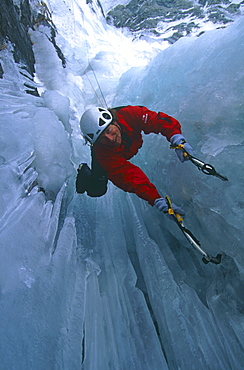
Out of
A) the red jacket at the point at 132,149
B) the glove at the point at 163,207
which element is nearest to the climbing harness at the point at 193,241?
the glove at the point at 163,207

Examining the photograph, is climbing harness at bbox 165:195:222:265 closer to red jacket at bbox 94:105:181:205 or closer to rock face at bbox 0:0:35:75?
red jacket at bbox 94:105:181:205

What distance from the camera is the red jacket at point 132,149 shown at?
1715 mm

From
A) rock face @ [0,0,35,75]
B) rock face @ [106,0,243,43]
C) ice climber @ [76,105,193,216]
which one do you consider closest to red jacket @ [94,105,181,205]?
ice climber @ [76,105,193,216]

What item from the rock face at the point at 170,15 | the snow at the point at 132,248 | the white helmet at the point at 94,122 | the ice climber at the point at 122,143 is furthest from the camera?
the rock face at the point at 170,15

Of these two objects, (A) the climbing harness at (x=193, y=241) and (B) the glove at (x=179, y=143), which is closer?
(A) the climbing harness at (x=193, y=241)

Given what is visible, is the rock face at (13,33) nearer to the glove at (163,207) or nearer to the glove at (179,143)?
the glove at (179,143)

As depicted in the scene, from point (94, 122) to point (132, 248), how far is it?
1145 millimetres

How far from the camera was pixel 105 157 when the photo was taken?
1890 mm

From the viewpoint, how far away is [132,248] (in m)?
1.93

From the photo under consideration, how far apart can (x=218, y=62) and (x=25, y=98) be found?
230 cm

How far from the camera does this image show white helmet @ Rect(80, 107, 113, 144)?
1.86m

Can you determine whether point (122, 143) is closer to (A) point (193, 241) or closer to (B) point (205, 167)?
(B) point (205, 167)

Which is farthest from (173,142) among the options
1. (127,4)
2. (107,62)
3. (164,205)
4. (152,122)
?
(127,4)

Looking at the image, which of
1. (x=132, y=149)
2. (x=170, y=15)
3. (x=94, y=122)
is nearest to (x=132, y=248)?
(x=132, y=149)
